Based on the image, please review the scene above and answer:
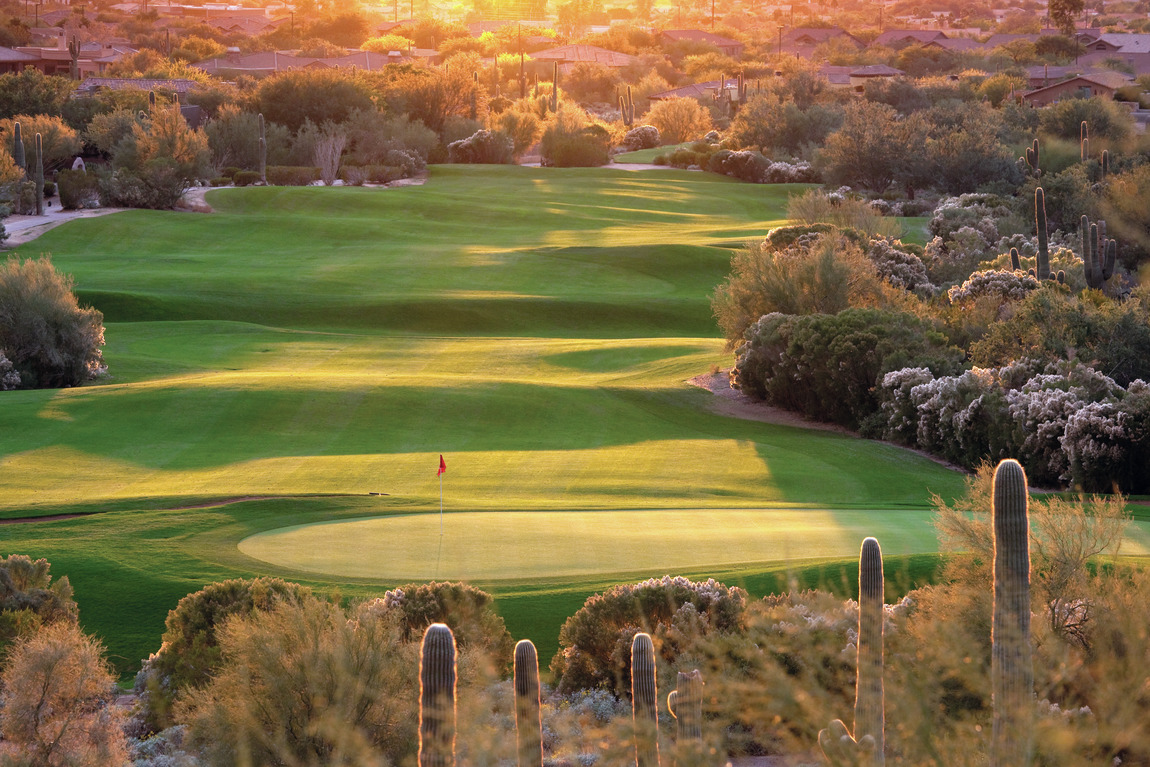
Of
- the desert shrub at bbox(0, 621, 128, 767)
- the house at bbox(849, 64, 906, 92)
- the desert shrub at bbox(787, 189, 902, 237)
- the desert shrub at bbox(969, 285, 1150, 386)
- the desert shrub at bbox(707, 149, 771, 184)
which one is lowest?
the desert shrub at bbox(969, 285, 1150, 386)

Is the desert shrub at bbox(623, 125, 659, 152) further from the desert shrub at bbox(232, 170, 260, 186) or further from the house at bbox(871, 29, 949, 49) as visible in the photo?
the house at bbox(871, 29, 949, 49)

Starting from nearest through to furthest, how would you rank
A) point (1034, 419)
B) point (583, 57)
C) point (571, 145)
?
1. point (1034, 419)
2. point (571, 145)
3. point (583, 57)

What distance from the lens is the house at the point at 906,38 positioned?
144 meters

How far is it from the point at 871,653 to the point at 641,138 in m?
86.8

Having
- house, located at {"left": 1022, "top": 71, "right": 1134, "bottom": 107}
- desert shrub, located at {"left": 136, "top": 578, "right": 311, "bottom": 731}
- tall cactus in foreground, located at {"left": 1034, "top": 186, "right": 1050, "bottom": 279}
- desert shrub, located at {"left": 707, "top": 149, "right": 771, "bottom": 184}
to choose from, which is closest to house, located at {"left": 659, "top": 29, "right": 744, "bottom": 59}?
house, located at {"left": 1022, "top": 71, "right": 1134, "bottom": 107}

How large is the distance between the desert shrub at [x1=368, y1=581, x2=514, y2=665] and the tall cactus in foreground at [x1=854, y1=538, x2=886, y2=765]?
187 inches

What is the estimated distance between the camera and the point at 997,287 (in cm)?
3434

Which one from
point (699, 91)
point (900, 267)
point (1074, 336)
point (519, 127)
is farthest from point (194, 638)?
point (699, 91)

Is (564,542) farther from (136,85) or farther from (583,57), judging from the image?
(583,57)

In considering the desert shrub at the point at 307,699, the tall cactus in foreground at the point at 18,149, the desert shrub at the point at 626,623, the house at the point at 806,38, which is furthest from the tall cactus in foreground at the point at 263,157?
the house at the point at 806,38

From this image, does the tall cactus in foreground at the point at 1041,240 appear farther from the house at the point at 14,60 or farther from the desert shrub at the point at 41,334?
the house at the point at 14,60

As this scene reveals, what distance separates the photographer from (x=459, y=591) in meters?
12.1

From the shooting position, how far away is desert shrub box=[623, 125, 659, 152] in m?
91.8

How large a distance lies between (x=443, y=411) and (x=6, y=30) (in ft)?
375
